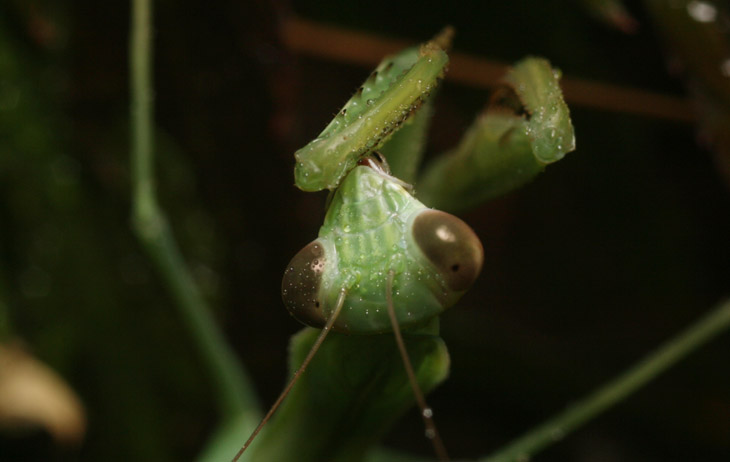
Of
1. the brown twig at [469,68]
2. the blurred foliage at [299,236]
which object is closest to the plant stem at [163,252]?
the blurred foliage at [299,236]

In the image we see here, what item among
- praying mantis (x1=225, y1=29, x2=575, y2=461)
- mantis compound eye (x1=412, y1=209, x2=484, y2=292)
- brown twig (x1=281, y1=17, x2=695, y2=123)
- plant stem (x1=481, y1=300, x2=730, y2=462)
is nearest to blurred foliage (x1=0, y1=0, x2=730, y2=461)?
brown twig (x1=281, y1=17, x2=695, y2=123)

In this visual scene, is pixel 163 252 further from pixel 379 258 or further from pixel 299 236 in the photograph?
pixel 379 258

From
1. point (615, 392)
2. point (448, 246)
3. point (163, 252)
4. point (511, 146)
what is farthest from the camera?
point (163, 252)

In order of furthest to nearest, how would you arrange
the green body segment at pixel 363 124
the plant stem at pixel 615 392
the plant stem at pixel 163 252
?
the plant stem at pixel 163 252
the plant stem at pixel 615 392
the green body segment at pixel 363 124

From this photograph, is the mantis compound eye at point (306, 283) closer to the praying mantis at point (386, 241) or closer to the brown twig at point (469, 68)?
the praying mantis at point (386, 241)

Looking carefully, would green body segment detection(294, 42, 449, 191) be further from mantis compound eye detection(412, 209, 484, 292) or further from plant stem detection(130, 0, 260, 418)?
plant stem detection(130, 0, 260, 418)

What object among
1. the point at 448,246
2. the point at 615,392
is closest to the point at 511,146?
the point at 448,246
